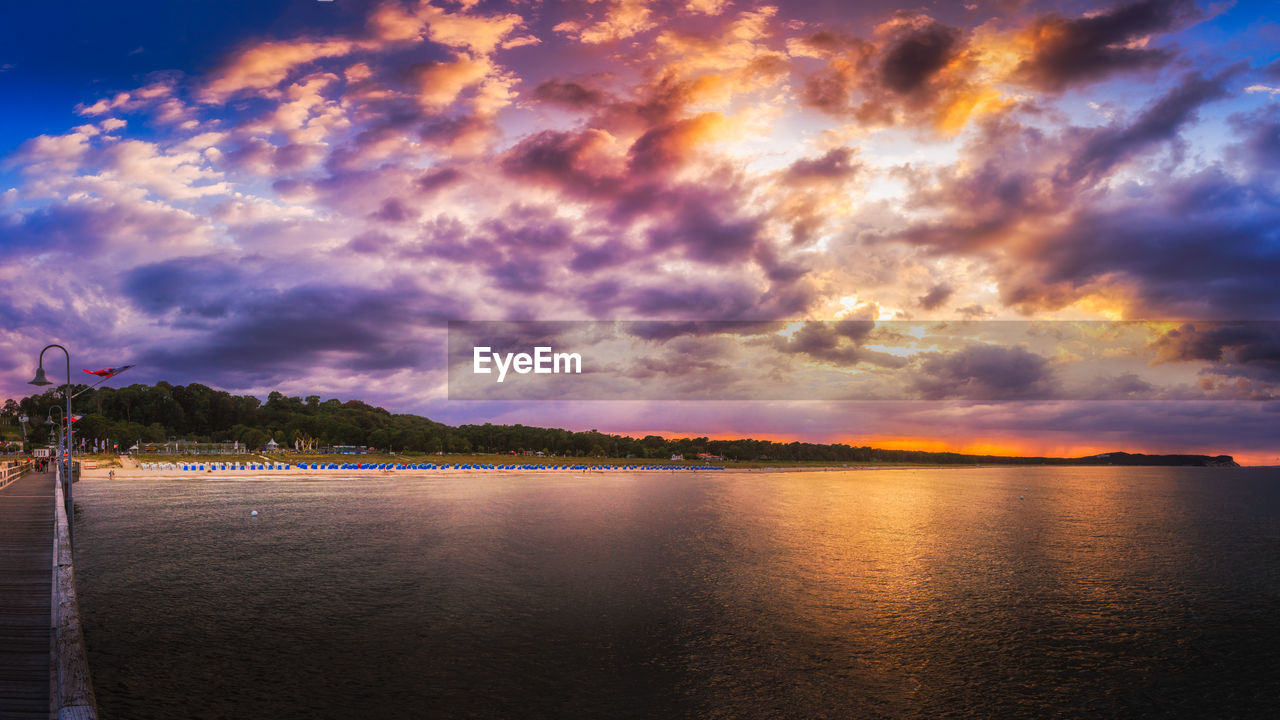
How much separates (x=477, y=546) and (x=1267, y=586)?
5160cm

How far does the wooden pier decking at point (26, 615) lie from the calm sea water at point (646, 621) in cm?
277

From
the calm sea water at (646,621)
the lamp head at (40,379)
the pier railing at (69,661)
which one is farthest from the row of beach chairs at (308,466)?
the pier railing at (69,661)

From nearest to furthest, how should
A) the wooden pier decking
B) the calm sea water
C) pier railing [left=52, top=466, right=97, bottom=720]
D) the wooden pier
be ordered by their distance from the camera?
pier railing [left=52, top=466, right=97, bottom=720]
the wooden pier
the wooden pier decking
the calm sea water

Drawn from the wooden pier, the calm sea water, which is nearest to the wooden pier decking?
the wooden pier

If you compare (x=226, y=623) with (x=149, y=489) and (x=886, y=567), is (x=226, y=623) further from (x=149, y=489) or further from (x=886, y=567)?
(x=149, y=489)

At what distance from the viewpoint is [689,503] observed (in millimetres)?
95875

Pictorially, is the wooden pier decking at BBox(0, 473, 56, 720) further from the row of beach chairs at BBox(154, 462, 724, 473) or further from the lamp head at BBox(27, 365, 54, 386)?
the row of beach chairs at BBox(154, 462, 724, 473)

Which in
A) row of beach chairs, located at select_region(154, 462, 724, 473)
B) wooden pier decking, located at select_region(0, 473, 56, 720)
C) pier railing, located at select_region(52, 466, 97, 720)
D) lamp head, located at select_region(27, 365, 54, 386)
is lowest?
row of beach chairs, located at select_region(154, 462, 724, 473)

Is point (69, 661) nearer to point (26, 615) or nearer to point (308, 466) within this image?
point (26, 615)

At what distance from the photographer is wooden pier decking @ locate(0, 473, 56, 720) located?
1396 centimetres

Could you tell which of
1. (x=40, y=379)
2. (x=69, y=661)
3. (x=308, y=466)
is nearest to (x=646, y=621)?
(x=69, y=661)

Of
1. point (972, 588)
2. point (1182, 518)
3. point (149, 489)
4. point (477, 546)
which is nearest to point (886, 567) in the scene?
point (972, 588)

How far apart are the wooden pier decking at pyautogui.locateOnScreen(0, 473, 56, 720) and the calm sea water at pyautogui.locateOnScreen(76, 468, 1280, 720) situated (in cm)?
277

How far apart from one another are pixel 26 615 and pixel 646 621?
20.7 metres
